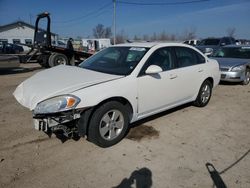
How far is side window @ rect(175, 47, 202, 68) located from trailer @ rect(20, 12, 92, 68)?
8553mm

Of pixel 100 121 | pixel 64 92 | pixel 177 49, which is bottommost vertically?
pixel 100 121

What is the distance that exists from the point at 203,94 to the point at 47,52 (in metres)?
9.40

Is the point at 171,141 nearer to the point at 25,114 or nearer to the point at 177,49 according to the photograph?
the point at 177,49

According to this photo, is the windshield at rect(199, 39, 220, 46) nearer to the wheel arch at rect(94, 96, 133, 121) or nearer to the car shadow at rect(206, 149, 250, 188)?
the wheel arch at rect(94, 96, 133, 121)

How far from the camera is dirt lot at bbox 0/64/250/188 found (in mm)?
2953

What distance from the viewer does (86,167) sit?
3213 mm

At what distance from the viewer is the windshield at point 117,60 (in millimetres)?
4086

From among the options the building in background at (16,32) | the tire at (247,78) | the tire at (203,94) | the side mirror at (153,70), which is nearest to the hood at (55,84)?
the side mirror at (153,70)

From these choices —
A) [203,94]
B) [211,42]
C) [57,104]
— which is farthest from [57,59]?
[211,42]

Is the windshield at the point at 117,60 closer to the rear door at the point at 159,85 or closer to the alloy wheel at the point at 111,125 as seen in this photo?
the rear door at the point at 159,85

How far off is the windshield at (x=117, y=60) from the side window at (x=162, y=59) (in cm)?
17

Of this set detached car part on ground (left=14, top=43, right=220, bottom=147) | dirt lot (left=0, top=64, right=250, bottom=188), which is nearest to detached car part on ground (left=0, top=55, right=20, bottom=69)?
dirt lot (left=0, top=64, right=250, bottom=188)

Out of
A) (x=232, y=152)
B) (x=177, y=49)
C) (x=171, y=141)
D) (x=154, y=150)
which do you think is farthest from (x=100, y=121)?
(x=177, y=49)

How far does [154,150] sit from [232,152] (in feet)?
4.03
